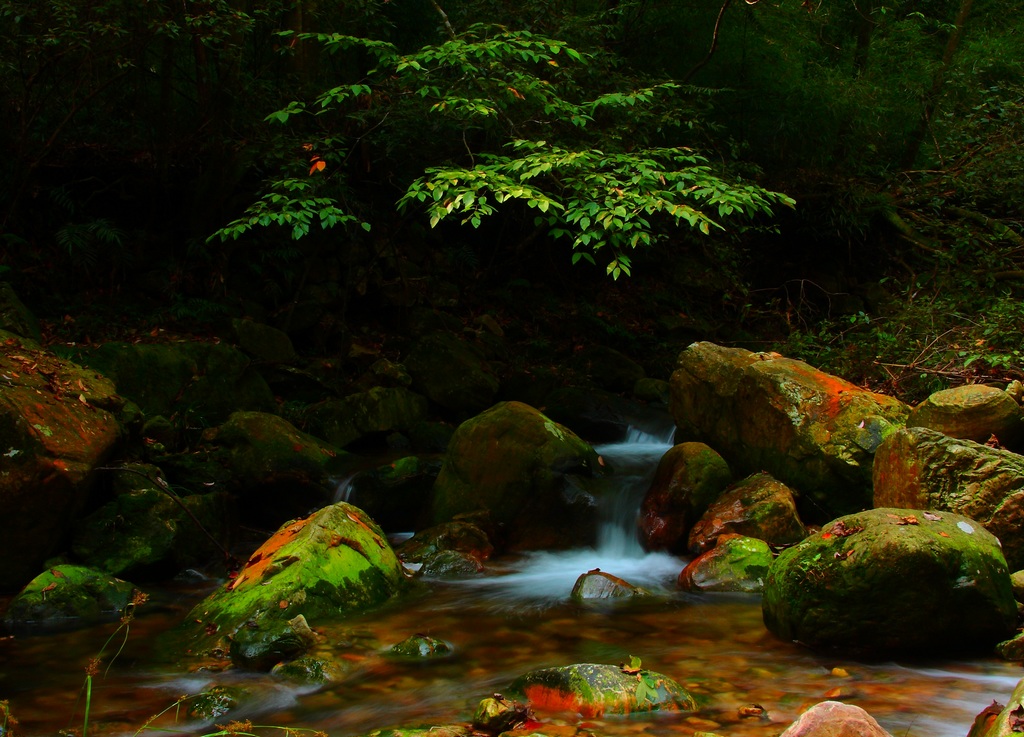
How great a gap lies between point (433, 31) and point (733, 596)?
29.4ft

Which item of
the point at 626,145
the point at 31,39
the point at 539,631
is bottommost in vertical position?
the point at 539,631

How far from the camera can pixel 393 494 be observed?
7504 millimetres

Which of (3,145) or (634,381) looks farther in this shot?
(634,381)

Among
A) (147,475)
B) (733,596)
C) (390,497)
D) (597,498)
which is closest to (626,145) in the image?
(597,498)

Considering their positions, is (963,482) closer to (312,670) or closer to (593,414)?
(312,670)

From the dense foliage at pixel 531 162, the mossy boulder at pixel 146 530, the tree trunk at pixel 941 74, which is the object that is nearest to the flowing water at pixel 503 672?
the mossy boulder at pixel 146 530

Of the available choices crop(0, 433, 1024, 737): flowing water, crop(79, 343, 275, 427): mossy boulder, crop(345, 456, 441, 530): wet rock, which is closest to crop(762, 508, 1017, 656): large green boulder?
crop(0, 433, 1024, 737): flowing water

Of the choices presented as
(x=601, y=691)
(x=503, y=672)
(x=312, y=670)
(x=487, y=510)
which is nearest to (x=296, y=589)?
(x=312, y=670)

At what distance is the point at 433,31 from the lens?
1129 centimetres

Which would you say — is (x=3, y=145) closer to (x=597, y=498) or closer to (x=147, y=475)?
(x=147, y=475)

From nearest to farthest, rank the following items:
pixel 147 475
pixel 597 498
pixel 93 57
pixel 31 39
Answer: pixel 147 475, pixel 597 498, pixel 31 39, pixel 93 57

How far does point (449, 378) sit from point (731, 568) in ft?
17.5

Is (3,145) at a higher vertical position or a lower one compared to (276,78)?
lower

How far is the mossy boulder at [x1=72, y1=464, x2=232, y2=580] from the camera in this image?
5.81 metres
